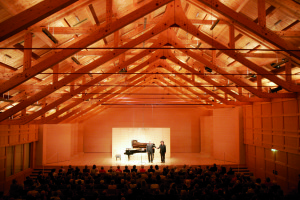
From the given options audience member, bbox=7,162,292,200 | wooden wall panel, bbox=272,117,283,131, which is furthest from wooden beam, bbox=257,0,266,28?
wooden wall panel, bbox=272,117,283,131

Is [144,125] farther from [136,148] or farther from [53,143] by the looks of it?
[53,143]

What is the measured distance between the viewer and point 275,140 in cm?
1112

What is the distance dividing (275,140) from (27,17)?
10.7 metres

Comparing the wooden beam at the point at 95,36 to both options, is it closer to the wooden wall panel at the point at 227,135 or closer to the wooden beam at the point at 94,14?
the wooden beam at the point at 94,14

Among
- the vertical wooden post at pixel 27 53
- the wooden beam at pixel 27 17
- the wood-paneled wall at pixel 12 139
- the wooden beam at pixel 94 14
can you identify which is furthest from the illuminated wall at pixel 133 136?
the wooden beam at pixel 27 17

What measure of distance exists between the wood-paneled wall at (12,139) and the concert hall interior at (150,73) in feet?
0.16

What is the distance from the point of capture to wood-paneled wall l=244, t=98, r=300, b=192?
9867 mm

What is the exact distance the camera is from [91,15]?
726 centimetres

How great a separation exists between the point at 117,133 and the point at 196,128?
260 inches

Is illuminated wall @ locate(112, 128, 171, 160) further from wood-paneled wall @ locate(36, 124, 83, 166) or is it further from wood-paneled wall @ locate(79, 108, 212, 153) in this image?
wood-paneled wall @ locate(36, 124, 83, 166)

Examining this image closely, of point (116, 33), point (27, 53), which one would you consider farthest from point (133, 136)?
point (27, 53)

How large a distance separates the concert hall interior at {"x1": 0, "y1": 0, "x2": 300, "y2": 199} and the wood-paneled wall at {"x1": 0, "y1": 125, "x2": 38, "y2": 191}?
0.05m

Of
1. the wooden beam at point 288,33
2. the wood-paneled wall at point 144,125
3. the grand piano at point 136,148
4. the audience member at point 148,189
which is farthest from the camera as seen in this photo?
the wood-paneled wall at point 144,125

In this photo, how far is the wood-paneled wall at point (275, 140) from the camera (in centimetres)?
987
